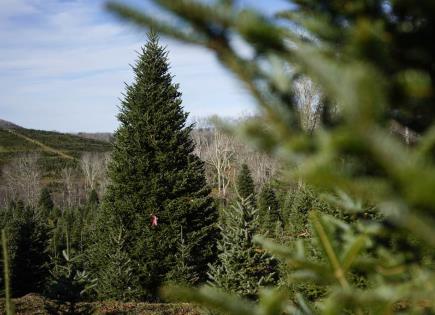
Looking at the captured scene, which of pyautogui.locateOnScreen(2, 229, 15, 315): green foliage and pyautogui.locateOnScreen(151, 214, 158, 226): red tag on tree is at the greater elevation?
pyautogui.locateOnScreen(2, 229, 15, 315): green foliage

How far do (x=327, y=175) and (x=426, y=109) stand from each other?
59 cm

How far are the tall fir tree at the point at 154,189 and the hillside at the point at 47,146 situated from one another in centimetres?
6456

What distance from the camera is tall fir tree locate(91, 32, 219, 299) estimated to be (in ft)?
46.5

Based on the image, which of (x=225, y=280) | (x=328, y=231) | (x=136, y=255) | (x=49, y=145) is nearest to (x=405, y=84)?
(x=328, y=231)

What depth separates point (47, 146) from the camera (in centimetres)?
9150

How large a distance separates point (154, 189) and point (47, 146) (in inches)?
3307

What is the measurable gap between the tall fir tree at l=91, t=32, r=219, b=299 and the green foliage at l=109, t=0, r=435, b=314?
42.7 ft

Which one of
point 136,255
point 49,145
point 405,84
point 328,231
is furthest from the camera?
point 49,145

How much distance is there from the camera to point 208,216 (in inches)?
599

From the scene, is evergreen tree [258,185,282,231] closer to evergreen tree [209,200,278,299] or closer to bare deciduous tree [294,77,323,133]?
evergreen tree [209,200,278,299]

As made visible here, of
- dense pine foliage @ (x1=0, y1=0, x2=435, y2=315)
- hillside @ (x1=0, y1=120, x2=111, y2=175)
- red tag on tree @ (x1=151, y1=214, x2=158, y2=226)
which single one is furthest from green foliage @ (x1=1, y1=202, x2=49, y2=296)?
hillside @ (x1=0, y1=120, x2=111, y2=175)

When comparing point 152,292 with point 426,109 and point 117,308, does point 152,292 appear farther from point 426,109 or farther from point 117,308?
point 426,109

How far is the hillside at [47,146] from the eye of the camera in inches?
3111

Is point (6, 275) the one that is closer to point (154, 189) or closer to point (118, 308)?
point (118, 308)
